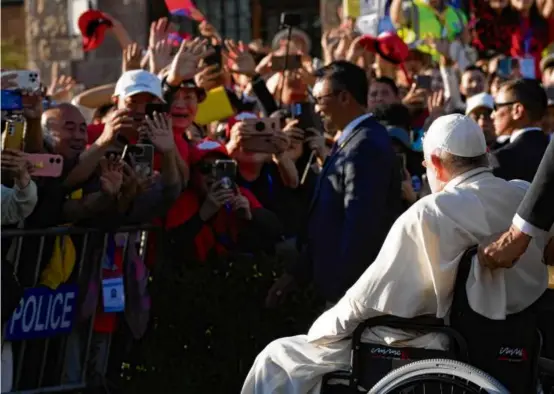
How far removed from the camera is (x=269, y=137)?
8453mm

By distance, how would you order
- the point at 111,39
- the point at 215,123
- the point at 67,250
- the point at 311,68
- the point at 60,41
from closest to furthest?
the point at 67,250, the point at 215,123, the point at 311,68, the point at 111,39, the point at 60,41

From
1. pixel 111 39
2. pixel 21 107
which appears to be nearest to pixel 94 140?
pixel 21 107

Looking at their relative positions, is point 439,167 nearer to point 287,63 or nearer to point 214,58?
point 287,63

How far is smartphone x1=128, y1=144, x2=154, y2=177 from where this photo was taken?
7609 mm

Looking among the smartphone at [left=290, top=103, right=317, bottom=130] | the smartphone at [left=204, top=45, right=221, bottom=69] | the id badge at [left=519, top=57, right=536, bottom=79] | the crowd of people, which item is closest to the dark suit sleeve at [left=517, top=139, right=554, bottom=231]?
the crowd of people

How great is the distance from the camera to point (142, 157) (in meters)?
7.62

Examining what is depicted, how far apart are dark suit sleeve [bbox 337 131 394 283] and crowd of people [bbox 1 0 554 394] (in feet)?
0.04

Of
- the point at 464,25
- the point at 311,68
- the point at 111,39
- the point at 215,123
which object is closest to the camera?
the point at 215,123

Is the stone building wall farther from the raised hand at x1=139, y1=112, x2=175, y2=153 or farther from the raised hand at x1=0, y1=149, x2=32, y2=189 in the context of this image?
the raised hand at x1=0, y1=149, x2=32, y2=189

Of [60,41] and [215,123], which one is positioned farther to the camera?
[60,41]

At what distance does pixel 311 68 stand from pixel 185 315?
3880 millimetres

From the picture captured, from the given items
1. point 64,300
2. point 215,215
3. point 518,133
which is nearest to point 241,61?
point 215,215

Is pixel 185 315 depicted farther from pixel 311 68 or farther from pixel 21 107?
pixel 311 68

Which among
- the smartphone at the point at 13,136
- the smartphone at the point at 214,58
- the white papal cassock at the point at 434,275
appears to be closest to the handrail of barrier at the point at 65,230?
the smartphone at the point at 13,136
